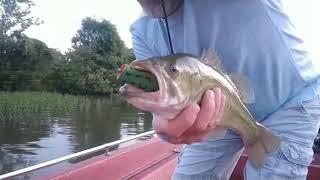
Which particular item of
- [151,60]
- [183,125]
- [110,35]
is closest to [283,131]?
[183,125]

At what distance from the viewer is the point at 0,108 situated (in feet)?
117

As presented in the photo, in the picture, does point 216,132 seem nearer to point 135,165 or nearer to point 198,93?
point 198,93

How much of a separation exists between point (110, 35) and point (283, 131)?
193ft

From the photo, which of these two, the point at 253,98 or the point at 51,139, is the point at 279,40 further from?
the point at 51,139

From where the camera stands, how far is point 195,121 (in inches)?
66.7

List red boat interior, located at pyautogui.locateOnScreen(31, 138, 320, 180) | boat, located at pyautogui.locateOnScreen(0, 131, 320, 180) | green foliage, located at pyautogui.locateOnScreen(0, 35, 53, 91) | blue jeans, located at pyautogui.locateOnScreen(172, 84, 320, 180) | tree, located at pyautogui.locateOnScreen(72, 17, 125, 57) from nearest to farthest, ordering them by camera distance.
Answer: blue jeans, located at pyautogui.locateOnScreen(172, 84, 320, 180), boat, located at pyautogui.locateOnScreen(0, 131, 320, 180), red boat interior, located at pyautogui.locateOnScreen(31, 138, 320, 180), green foliage, located at pyautogui.locateOnScreen(0, 35, 53, 91), tree, located at pyautogui.locateOnScreen(72, 17, 125, 57)

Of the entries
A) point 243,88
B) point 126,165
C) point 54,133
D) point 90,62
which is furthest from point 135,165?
point 90,62

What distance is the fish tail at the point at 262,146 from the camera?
6.45 ft

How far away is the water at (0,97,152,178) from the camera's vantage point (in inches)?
754

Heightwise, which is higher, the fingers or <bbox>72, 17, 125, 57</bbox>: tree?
<bbox>72, 17, 125, 57</bbox>: tree

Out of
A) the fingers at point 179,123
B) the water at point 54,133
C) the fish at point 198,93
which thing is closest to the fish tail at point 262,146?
the fish at point 198,93

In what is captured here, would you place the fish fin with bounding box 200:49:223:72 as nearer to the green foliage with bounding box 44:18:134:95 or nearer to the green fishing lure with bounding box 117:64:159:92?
the green fishing lure with bounding box 117:64:159:92

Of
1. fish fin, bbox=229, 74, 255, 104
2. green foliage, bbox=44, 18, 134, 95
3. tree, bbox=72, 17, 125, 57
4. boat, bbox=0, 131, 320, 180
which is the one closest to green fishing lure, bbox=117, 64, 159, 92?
fish fin, bbox=229, 74, 255, 104

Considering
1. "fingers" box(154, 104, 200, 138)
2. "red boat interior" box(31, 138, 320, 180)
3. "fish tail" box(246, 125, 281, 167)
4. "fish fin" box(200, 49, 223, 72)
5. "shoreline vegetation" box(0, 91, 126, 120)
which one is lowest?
"shoreline vegetation" box(0, 91, 126, 120)
